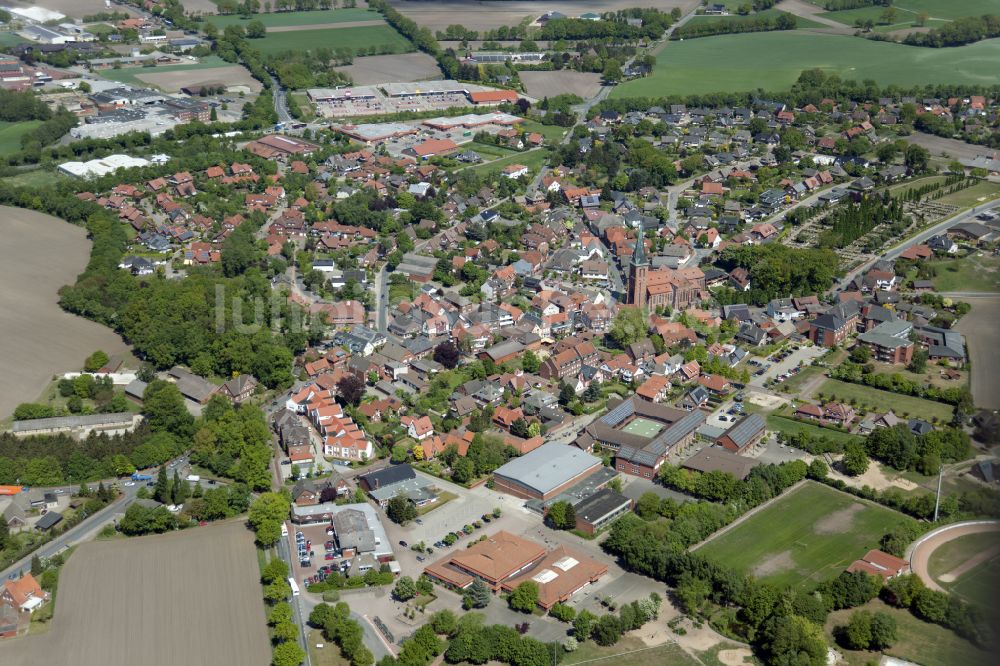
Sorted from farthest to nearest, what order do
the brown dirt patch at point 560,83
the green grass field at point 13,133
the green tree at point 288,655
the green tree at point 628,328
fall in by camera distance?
1. the brown dirt patch at point 560,83
2. the green grass field at point 13,133
3. the green tree at point 628,328
4. the green tree at point 288,655

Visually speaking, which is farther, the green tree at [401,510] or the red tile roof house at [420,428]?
the red tile roof house at [420,428]

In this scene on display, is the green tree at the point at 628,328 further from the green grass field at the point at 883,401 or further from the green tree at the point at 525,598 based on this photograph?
the green tree at the point at 525,598

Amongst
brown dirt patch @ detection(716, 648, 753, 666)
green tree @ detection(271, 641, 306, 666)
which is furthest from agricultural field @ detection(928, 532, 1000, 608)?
green tree @ detection(271, 641, 306, 666)

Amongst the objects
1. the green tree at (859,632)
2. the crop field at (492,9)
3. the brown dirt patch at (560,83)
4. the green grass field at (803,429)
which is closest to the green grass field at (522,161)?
the brown dirt patch at (560,83)

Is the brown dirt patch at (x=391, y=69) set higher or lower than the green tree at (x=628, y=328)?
higher

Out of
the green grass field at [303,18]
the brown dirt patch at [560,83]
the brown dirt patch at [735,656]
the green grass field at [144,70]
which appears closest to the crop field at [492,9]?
the green grass field at [303,18]

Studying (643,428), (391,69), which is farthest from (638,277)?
(391,69)

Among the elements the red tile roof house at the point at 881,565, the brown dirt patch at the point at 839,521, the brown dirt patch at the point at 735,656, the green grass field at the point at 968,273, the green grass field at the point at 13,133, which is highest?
the green grass field at the point at 13,133

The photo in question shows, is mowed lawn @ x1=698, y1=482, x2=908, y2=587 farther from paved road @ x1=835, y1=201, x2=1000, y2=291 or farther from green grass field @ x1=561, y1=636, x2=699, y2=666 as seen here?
paved road @ x1=835, y1=201, x2=1000, y2=291

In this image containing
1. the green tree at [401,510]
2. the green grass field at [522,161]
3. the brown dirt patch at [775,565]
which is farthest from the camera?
the green grass field at [522,161]
